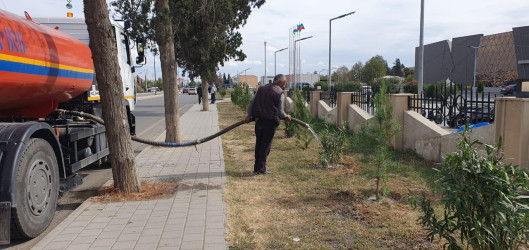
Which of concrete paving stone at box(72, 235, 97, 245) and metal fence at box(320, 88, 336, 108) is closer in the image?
concrete paving stone at box(72, 235, 97, 245)

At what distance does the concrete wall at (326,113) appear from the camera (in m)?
15.1

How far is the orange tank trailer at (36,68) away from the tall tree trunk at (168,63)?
3002mm

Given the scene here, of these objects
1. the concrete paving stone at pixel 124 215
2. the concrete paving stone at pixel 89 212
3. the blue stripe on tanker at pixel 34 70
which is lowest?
the concrete paving stone at pixel 124 215

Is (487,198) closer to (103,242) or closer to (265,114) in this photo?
(103,242)

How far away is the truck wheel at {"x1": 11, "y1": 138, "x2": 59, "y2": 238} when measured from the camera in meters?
4.24

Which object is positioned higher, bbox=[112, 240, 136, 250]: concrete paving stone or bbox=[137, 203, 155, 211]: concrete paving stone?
bbox=[112, 240, 136, 250]: concrete paving stone

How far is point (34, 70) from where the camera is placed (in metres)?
4.89

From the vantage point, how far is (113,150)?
19.3 ft

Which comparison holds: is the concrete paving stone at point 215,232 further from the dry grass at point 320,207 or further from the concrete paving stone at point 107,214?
the concrete paving stone at point 107,214

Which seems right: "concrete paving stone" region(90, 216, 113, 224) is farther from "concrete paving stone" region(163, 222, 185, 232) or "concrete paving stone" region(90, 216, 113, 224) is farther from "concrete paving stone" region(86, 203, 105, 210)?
"concrete paving stone" region(163, 222, 185, 232)

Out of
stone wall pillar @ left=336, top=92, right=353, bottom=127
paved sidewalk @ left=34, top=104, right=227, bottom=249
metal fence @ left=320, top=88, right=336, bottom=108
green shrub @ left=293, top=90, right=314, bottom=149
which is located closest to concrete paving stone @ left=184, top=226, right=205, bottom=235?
paved sidewalk @ left=34, top=104, right=227, bottom=249

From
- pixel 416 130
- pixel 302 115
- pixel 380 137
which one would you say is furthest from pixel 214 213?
pixel 302 115

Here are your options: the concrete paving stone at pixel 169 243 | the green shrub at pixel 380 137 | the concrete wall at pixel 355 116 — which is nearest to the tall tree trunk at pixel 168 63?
the concrete wall at pixel 355 116

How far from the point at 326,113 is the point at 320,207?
11332 mm
